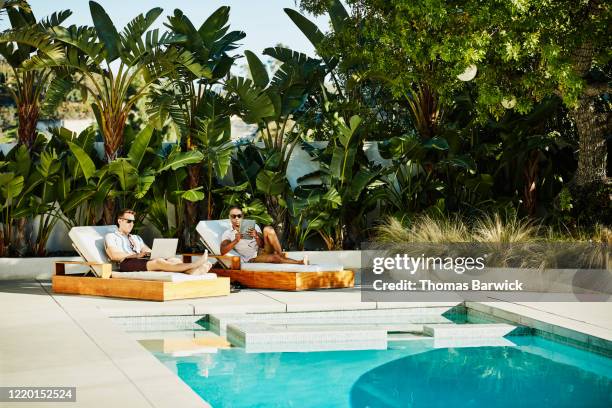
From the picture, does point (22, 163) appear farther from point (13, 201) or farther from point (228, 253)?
point (228, 253)

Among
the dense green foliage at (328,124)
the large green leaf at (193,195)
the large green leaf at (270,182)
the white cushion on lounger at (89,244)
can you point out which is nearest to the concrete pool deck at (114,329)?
the white cushion on lounger at (89,244)

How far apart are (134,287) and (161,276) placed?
347 mm

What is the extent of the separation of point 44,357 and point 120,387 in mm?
1326

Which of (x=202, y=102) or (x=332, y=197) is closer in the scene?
(x=332, y=197)

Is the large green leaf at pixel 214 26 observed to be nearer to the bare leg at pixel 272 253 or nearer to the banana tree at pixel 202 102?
the banana tree at pixel 202 102

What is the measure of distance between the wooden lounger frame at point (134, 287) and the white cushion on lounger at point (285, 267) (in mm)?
972

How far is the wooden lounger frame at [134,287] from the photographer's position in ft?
33.4

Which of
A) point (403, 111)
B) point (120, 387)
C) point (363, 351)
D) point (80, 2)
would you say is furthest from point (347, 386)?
point (80, 2)

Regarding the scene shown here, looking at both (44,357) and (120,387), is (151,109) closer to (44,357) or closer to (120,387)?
(44,357)

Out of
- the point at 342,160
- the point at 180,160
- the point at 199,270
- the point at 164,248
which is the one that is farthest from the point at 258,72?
the point at 199,270

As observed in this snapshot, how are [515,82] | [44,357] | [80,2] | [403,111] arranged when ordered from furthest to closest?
[80,2] < [403,111] < [515,82] < [44,357]

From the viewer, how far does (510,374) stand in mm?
A: 7520

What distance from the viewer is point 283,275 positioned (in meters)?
11.4

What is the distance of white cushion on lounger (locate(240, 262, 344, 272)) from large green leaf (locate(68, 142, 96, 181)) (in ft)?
10.3
